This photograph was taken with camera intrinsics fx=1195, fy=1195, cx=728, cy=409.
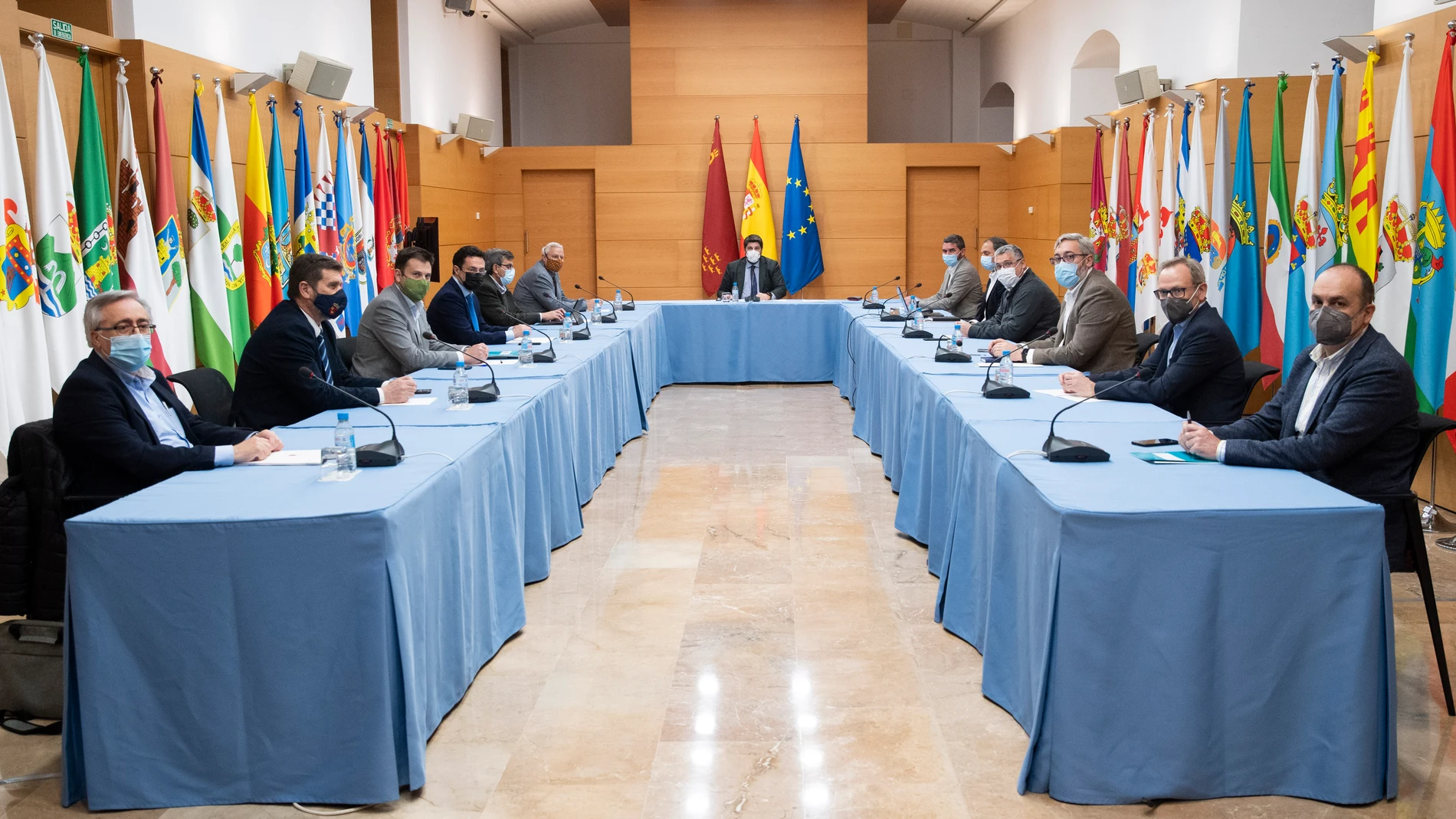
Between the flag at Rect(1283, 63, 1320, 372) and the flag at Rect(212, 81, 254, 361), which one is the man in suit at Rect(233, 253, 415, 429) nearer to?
the flag at Rect(212, 81, 254, 361)

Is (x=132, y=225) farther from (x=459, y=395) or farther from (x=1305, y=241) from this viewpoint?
(x=1305, y=241)

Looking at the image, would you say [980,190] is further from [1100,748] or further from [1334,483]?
[1100,748]

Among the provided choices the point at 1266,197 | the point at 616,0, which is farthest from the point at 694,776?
the point at 616,0

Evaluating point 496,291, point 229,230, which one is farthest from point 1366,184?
point 229,230

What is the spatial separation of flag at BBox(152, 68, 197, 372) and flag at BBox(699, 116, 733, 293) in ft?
21.7

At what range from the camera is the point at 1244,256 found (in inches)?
265

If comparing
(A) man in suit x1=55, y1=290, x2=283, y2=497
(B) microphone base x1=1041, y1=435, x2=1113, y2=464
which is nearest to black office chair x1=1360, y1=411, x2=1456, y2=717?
(B) microphone base x1=1041, y1=435, x2=1113, y2=464

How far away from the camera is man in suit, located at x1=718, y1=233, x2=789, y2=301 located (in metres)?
9.66

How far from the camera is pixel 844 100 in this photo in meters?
12.0

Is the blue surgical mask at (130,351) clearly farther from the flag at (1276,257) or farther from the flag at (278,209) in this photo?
the flag at (1276,257)

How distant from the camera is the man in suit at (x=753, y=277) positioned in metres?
9.66

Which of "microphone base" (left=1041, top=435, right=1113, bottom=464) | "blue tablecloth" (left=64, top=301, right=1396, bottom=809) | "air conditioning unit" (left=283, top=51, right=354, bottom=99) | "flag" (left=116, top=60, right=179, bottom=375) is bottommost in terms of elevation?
"blue tablecloth" (left=64, top=301, right=1396, bottom=809)

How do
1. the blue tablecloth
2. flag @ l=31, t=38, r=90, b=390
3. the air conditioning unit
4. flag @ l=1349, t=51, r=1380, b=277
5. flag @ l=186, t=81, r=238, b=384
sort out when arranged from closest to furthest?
the blue tablecloth → flag @ l=31, t=38, r=90, b=390 → flag @ l=1349, t=51, r=1380, b=277 → flag @ l=186, t=81, r=238, b=384 → the air conditioning unit

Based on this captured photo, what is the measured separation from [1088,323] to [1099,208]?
14.3ft
